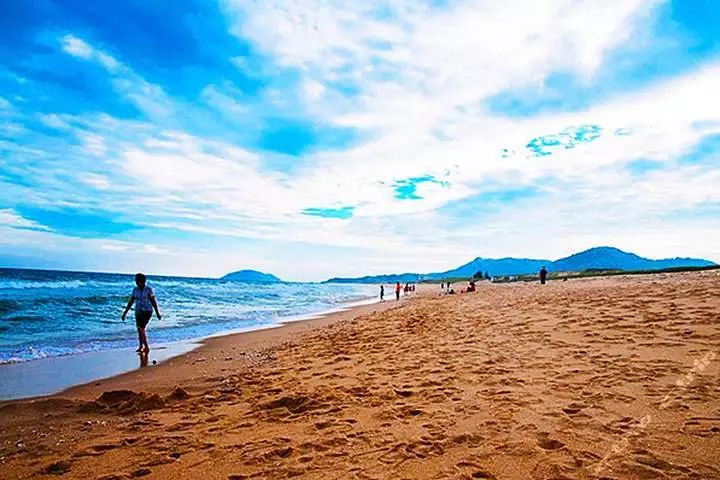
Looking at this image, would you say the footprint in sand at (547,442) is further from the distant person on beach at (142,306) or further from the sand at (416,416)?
the distant person on beach at (142,306)

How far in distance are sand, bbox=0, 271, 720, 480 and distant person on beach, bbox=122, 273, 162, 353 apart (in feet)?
8.23

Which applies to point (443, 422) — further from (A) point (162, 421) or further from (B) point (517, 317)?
(B) point (517, 317)

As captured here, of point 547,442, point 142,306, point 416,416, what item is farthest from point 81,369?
point 547,442

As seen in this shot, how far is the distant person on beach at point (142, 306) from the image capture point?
11062 mm

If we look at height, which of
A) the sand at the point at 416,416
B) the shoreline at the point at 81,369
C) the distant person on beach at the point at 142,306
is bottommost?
the shoreline at the point at 81,369

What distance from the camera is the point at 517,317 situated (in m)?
12.6

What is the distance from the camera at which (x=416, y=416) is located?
15.5 feet

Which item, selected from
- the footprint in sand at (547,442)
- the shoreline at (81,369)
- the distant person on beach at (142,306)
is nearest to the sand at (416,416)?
the footprint in sand at (547,442)

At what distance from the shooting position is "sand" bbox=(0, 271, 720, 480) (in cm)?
357

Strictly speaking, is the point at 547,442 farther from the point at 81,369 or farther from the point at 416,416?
the point at 81,369

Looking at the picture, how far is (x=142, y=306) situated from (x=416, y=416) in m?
9.39

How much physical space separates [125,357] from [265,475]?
8.62m

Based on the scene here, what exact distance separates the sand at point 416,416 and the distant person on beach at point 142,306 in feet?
8.23

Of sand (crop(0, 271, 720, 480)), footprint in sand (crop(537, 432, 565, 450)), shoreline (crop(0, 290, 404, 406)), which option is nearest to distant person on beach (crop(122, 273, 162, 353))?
shoreline (crop(0, 290, 404, 406))
